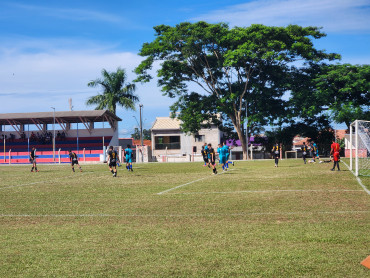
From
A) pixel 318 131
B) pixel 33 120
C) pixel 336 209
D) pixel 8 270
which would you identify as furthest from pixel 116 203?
pixel 33 120

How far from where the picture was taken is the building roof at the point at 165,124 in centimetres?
8000

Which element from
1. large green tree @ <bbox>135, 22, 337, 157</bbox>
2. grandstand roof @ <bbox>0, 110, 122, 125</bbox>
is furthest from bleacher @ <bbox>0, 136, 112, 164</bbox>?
large green tree @ <bbox>135, 22, 337, 157</bbox>

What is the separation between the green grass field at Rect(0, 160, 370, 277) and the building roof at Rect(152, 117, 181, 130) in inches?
2616

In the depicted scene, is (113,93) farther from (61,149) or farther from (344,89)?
(344,89)

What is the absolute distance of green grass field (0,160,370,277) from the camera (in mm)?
Answer: 5555

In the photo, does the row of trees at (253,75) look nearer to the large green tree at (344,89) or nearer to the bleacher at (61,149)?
the large green tree at (344,89)

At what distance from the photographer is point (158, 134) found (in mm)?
80625

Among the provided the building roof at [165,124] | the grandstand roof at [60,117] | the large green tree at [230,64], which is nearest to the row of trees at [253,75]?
the large green tree at [230,64]

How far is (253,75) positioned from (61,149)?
27.8 metres

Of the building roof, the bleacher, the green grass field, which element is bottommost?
the green grass field

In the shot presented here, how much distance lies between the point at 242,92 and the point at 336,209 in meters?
41.8

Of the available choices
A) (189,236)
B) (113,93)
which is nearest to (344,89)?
(113,93)

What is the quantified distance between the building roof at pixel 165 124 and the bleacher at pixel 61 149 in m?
17.2

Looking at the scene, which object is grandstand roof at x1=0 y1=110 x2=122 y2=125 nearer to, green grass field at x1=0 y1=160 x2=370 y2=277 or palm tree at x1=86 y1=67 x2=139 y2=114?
palm tree at x1=86 y1=67 x2=139 y2=114
